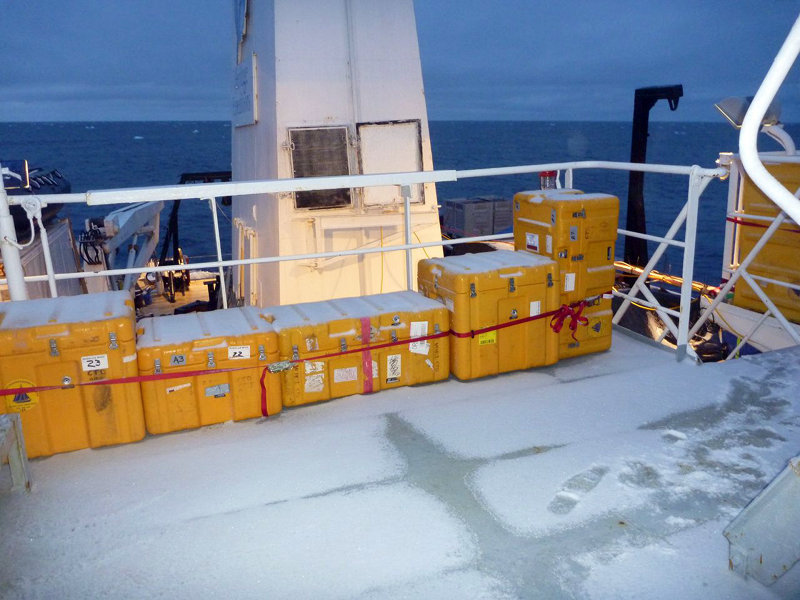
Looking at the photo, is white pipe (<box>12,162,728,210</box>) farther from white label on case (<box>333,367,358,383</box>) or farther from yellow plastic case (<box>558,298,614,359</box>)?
white label on case (<box>333,367,358,383</box>)

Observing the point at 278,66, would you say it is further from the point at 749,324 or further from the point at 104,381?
the point at 749,324

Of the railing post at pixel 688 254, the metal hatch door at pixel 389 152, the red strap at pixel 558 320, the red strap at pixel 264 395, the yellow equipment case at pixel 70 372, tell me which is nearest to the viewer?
the yellow equipment case at pixel 70 372

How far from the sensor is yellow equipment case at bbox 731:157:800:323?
7.63 m

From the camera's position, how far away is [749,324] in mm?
8438

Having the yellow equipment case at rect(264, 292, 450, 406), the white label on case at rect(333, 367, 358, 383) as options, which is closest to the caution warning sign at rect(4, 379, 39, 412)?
the yellow equipment case at rect(264, 292, 450, 406)

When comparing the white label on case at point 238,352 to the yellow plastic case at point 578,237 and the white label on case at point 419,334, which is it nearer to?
the white label on case at point 419,334

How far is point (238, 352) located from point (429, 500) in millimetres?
1798

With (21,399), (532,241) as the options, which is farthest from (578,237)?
(21,399)

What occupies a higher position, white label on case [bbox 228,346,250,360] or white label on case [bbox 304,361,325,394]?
white label on case [bbox 228,346,250,360]

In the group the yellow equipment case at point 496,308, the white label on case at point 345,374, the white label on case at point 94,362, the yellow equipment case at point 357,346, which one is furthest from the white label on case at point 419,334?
the white label on case at point 94,362

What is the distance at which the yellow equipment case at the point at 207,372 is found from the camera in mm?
4500

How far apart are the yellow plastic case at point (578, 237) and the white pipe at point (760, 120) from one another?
12.7 feet

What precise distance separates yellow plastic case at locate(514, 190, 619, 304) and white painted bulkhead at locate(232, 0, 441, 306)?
131 inches

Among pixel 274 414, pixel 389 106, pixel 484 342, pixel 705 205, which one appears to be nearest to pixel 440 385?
pixel 484 342
